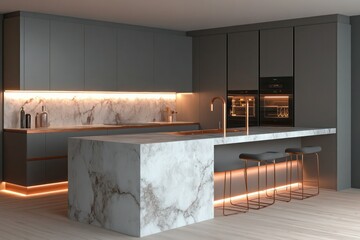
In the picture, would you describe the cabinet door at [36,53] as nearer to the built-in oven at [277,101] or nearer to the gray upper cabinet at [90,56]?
the gray upper cabinet at [90,56]

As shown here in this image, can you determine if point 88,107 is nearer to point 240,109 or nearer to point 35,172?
point 35,172

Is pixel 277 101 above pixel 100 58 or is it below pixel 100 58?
below

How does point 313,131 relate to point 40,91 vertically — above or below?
below

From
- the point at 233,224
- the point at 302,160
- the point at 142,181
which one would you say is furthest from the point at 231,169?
the point at 302,160

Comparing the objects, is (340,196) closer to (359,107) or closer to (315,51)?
(359,107)

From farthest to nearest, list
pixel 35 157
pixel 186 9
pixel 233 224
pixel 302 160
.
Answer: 1. pixel 302 160
2. pixel 35 157
3. pixel 186 9
4. pixel 233 224

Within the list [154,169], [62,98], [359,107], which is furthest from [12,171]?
[359,107]

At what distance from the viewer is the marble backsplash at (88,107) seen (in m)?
7.75

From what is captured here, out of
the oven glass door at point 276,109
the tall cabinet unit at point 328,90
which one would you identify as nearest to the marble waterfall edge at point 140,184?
the tall cabinet unit at point 328,90

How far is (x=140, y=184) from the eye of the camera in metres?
5.05

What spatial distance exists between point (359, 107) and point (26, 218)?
482 cm

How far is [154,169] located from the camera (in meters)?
5.18

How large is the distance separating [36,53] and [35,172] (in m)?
1.63

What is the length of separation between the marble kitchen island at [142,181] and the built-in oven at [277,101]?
245 centimetres
